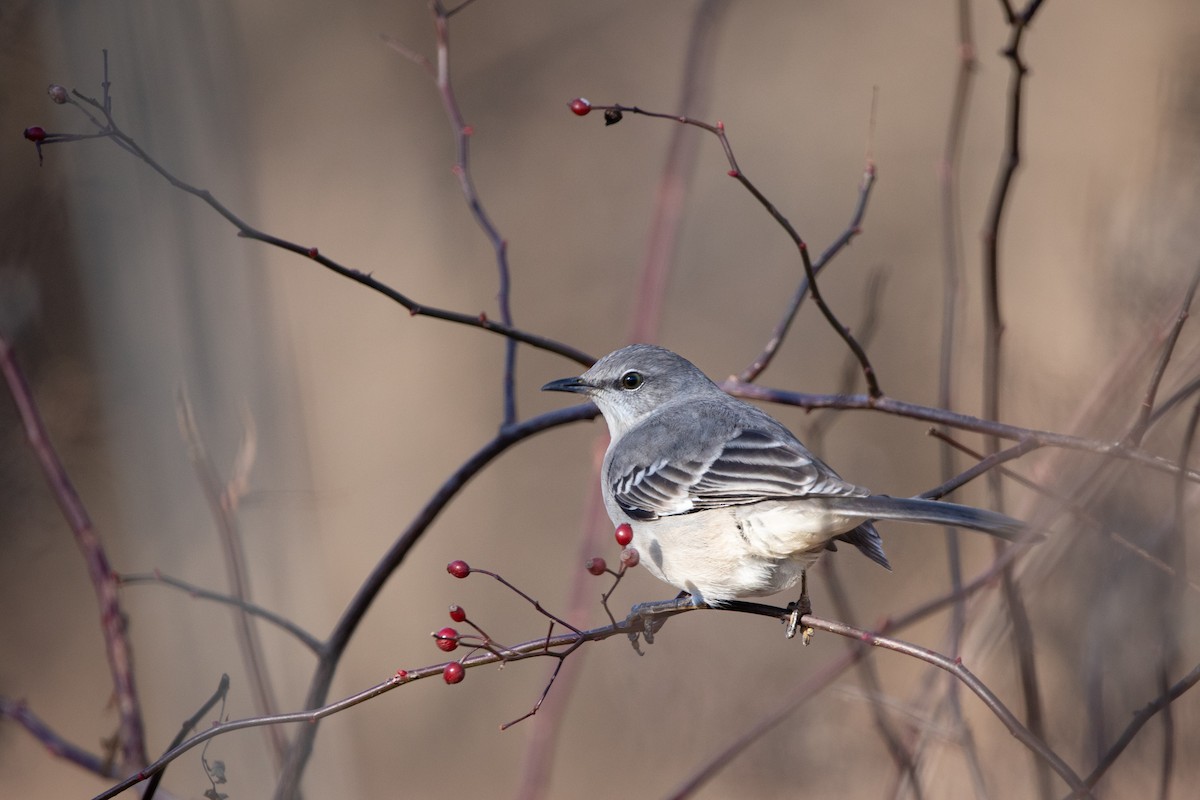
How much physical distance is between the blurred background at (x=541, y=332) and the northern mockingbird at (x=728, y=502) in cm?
31

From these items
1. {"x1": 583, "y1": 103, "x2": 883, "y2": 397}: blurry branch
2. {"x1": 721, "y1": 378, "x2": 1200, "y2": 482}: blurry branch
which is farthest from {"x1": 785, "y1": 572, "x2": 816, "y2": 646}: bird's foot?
{"x1": 583, "y1": 103, "x2": 883, "y2": 397}: blurry branch

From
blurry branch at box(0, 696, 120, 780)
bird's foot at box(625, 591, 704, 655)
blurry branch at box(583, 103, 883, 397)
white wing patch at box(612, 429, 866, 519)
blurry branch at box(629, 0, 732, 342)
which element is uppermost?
blurry branch at box(629, 0, 732, 342)

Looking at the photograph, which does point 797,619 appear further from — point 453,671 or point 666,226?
point 666,226

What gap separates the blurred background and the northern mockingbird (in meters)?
0.31

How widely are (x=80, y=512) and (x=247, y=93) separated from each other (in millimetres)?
6119

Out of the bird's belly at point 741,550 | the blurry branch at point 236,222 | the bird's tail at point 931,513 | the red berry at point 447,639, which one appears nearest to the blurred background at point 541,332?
the bird's tail at point 931,513

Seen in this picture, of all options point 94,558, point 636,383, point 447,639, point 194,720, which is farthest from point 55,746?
point 636,383

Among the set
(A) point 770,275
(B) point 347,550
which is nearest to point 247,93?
(B) point 347,550

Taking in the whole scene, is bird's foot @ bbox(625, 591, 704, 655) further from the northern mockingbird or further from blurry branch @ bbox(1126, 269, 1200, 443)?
blurry branch @ bbox(1126, 269, 1200, 443)

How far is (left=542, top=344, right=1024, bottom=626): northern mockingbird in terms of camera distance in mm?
2562

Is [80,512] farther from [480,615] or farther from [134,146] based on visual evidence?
[480,615]

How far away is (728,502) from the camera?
111 inches

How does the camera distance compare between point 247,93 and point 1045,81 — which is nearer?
point 1045,81

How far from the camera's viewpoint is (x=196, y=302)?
159 inches
